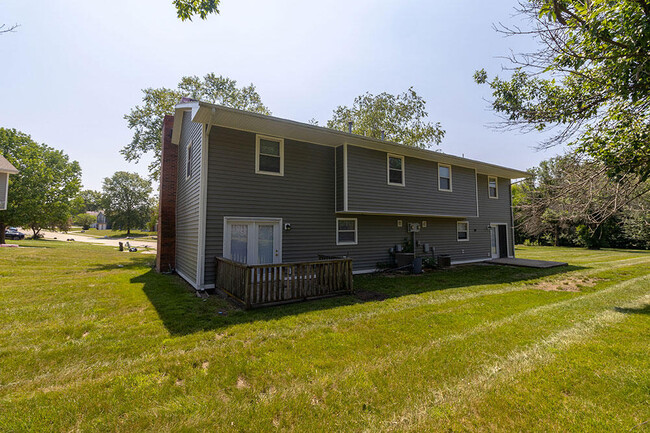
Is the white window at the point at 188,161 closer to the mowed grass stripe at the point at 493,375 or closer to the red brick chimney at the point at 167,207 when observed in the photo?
the red brick chimney at the point at 167,207

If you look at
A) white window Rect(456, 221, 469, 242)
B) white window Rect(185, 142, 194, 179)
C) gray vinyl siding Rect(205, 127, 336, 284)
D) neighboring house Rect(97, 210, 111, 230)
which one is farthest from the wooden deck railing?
neighboring house Rect(97, 210, 111, 230)

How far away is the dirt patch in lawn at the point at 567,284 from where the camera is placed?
809 cm

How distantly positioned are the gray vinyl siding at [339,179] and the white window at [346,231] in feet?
2.37

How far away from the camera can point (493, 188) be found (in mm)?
16203

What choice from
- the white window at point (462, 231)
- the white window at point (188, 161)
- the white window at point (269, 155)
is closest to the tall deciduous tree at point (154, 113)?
the white window at point (188, 161)

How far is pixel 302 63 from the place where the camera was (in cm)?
999

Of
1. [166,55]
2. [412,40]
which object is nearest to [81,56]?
[166,55]

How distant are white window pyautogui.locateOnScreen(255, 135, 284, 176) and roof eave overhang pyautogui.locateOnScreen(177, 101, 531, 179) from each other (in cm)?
26

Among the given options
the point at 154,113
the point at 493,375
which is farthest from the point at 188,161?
the point at 154,113

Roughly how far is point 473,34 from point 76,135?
15594 millimetres

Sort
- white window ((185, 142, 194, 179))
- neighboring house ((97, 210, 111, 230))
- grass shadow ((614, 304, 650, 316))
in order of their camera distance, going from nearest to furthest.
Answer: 1. grass shadow ((614, 304, 650, 316))
2. white window ((185, 142, 194, 179))
3. neighboring house ((97, 210, 111, 230))

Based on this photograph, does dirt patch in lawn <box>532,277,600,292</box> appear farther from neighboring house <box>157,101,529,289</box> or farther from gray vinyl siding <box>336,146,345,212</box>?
gray vinyl siding <box>336,146,345,212</box>

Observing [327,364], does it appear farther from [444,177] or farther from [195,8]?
[444,177]

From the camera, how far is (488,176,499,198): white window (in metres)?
16.0
